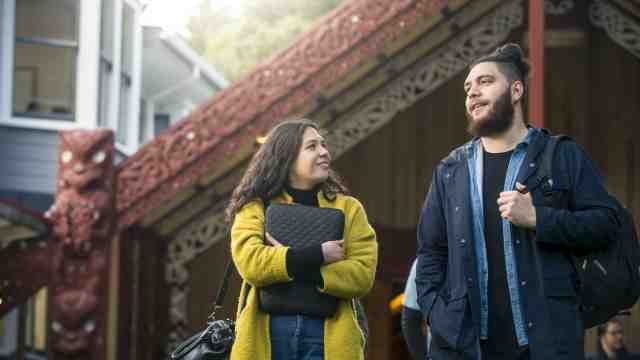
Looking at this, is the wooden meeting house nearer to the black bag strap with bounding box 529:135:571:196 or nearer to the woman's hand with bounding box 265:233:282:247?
the woman's hand with bounding box 265:233:282:247

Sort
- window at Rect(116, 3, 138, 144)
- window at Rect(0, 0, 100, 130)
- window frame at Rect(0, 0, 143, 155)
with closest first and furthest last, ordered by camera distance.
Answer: window frame at Rect(0, 0, 143, 155)
window at Rect(0, 0, 100, 130)
window at Rect(116, 3, 138, 144)

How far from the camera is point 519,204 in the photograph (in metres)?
4.33

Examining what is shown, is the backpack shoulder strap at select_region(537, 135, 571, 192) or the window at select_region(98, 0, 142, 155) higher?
the window at select_region(98, 0, 142, 155)

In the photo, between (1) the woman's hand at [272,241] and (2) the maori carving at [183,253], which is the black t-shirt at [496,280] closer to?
(1) the woman's hand at [272,241]

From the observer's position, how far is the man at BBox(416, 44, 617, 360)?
4.36 meters

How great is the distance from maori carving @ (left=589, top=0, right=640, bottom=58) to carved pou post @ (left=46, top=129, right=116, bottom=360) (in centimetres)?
484

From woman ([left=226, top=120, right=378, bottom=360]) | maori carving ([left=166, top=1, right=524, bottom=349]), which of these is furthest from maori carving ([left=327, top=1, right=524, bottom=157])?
woman ([left=226, top=120, right=378, bottom=360])

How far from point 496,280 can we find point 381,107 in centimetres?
801

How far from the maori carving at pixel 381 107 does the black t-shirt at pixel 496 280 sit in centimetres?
771

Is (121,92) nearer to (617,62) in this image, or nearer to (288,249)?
(617,62)

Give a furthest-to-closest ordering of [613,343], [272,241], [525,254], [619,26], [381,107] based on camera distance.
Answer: [619,26] → [381,107] → [613,343] → [272,241] → [525,254]

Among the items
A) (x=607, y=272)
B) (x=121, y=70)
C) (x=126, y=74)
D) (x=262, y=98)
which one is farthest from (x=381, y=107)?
(x=607, y=272)

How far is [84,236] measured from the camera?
1130 centimetres

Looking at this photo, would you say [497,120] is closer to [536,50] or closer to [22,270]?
[536,50]
